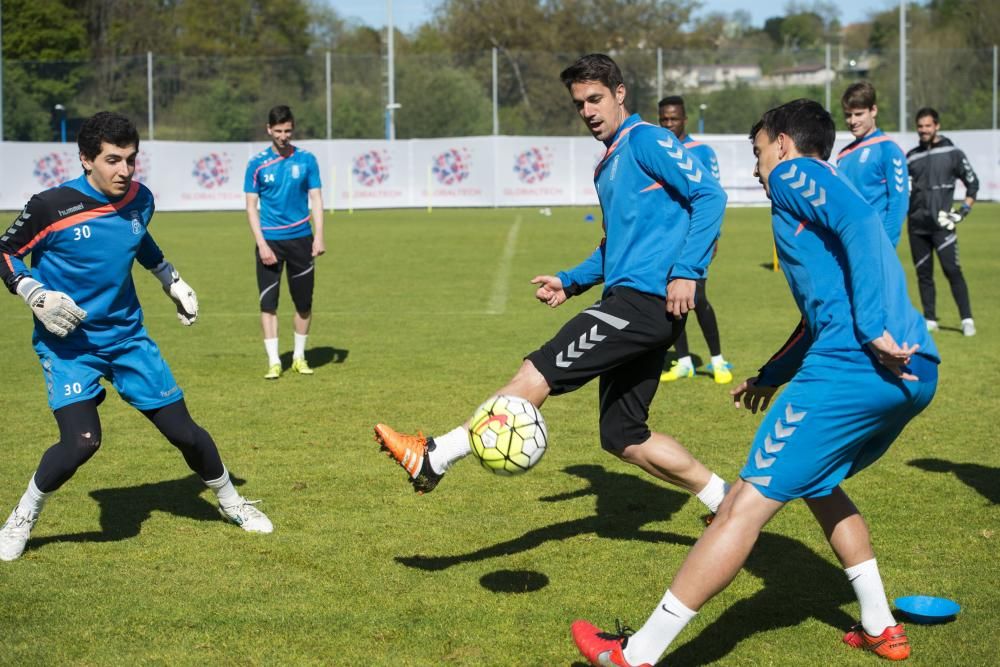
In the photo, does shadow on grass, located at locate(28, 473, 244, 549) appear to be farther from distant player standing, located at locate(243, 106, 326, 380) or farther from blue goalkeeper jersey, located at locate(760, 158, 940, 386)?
distant player standing, located at locate(243, 106, 326, 380)

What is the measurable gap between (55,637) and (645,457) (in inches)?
101

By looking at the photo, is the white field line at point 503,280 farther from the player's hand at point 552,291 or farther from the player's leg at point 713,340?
the player's hand at point 552,291

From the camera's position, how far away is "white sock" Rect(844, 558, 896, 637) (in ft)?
14.4

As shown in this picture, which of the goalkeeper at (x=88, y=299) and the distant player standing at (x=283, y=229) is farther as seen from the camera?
the distant player standing at (x=283, y=229)

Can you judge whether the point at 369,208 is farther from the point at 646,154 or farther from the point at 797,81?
the point at 646,154

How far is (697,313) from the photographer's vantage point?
32.5 feet

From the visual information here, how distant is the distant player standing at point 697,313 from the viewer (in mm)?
9492

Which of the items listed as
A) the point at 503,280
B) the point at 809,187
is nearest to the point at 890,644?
the point at 809,187

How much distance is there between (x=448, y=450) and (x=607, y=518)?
5.89 feet

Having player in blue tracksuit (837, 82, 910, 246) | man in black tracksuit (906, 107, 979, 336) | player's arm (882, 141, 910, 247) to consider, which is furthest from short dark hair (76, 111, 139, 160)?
man in black tracksuit (906, 107, 979, 336)

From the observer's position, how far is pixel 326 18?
261 ft

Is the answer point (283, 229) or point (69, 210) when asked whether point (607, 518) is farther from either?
point (283, 229)

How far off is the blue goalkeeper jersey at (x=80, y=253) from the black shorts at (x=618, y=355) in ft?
6.84

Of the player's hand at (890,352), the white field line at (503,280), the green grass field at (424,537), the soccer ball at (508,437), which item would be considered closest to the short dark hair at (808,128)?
the player's hand at (890,352)
